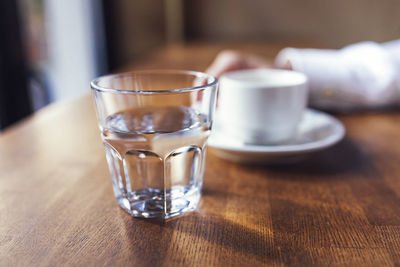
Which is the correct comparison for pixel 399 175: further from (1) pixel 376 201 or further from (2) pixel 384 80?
(2) pixel 384 80

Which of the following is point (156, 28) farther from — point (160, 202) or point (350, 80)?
point (160, 202)

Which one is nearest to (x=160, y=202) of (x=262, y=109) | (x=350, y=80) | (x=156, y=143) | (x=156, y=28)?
(x=156, y=143)

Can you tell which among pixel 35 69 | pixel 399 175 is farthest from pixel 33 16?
pixel 399 175

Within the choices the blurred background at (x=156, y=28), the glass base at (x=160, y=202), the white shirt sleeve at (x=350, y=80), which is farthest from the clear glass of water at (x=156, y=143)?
the blurred background at (x=156, y=28)

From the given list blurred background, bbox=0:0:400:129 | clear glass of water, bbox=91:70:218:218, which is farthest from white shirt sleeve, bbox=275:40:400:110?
blurred background, bbox=0:0:400:129

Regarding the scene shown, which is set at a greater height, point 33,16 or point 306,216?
point 33,16

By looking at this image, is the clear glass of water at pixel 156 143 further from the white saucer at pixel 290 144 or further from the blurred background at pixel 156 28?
the blurred background at pixel 156 28
